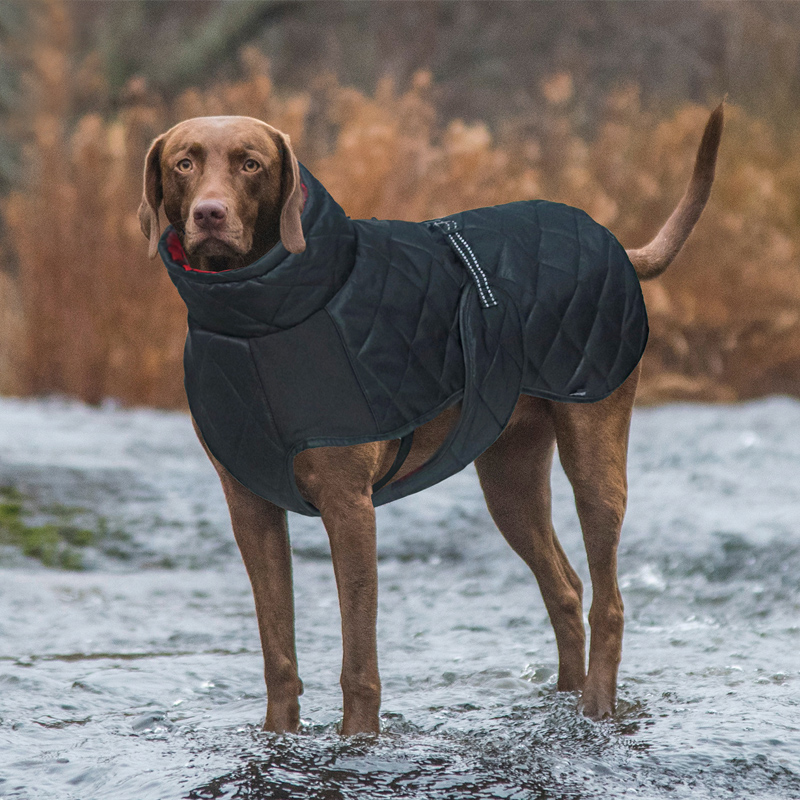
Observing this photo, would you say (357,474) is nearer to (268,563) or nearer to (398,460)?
(398,460)

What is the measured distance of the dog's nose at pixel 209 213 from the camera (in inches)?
98.4

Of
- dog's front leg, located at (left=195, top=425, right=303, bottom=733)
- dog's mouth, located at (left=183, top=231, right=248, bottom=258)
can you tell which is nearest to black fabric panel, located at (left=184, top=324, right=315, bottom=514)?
dog's front leg, located at (left=195, top=425, right=303, bottom=733)

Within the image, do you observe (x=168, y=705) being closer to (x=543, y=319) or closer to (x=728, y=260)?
(x=543, y=319)

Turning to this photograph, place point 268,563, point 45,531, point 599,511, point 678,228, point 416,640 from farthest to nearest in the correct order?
1. point 45,531
2. point 416,640
3. point 678,228
4. point 599,511
5. point 268,563

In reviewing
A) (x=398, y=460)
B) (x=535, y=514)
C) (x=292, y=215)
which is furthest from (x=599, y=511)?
(x=292, y=215)

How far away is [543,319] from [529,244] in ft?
0.74

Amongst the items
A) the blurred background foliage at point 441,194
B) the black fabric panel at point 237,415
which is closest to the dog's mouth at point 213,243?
the black fabric panel at point 237,415

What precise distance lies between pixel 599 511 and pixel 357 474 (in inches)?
33.0

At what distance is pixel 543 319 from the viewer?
3.07 meters

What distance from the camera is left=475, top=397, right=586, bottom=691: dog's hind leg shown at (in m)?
3.44

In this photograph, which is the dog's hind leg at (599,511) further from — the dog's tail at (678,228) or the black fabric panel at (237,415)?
the black fabric panel at (237,415)

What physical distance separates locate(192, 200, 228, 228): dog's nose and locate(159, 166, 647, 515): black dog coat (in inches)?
5.8

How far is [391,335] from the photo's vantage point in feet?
9.16

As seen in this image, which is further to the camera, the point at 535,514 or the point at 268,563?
the point at 535,514
